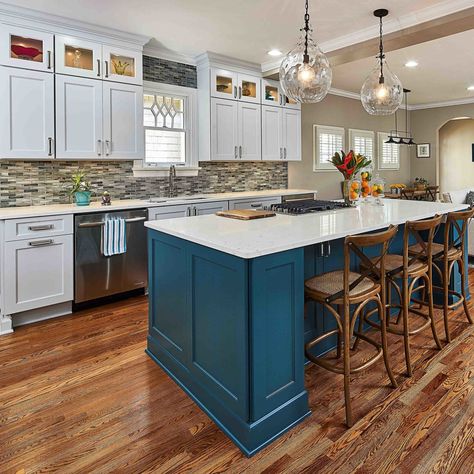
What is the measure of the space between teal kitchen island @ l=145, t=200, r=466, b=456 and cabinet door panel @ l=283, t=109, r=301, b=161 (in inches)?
133

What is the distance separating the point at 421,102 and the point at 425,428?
8151 mm

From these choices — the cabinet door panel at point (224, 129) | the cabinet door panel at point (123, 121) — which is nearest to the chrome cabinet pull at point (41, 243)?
the cabinet door panel at point (123, 121)

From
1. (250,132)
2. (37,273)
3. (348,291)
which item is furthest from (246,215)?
(250,132)

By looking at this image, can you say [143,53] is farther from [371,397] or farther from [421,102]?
[421,102]

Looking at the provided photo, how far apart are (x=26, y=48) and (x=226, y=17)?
1.82 metres

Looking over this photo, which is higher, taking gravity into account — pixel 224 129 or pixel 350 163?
pixel 224 129

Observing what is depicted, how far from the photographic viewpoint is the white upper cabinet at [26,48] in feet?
10.9

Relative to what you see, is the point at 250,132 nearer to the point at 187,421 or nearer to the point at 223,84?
the point at 223,84

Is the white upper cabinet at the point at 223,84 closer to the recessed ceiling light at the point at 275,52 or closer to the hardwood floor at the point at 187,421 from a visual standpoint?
the recessed ceiling light at the point at 275,52

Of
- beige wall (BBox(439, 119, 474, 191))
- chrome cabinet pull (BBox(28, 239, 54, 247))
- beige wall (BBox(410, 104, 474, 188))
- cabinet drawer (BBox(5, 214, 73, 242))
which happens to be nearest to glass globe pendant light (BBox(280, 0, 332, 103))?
cabinet drawer (BBox(5, 214, 73, 242))

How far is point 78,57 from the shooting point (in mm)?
3727

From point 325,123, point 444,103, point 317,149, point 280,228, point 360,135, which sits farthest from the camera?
point 444,103

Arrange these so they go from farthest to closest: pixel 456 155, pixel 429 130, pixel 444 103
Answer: pixel 456 155
pixel 429 130
pixel 444 103

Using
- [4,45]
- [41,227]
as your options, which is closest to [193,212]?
[41,227]
